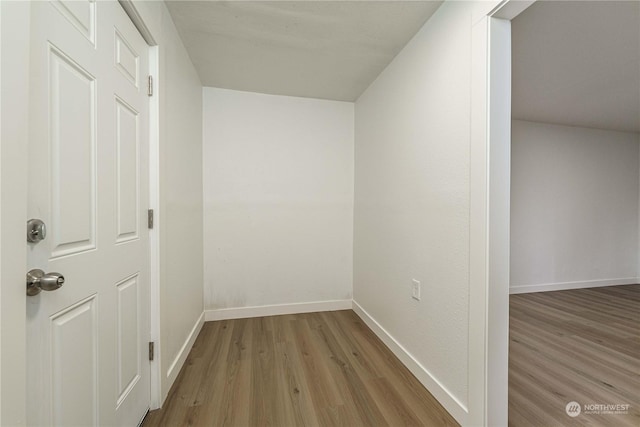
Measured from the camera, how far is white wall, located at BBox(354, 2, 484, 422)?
4.38 feet

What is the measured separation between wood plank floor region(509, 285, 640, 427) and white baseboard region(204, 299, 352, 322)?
1.60 m

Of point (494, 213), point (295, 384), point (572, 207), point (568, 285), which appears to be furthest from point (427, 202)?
point (568, 285)

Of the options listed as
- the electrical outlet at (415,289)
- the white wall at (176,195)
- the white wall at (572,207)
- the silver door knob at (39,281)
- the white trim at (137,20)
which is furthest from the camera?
the white wall at (572,207)

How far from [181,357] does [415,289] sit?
A: 1740 millimetres

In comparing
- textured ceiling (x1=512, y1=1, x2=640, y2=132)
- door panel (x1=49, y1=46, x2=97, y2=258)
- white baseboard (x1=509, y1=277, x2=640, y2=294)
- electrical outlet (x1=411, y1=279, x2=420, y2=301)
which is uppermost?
textured ceiling (x1=512, y1=1, x2=640, y2=132)

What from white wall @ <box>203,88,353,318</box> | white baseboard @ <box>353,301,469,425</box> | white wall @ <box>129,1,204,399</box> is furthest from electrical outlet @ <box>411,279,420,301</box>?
white wall @ <box>129,1,204,399</box>

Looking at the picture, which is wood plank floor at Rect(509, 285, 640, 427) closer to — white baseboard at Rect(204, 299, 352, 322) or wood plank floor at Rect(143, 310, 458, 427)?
wood plank floor at Rect(143, 310, 458, 427)

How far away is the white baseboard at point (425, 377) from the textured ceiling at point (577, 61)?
2346 millimetres

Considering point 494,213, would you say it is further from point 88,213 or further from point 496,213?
point 88,213

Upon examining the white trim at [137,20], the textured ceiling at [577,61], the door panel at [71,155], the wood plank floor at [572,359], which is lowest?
the wood plank floor at [572,359]

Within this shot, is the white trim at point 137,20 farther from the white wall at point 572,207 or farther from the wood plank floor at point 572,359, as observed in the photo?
the white wall at point 572,207

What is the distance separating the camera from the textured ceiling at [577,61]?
154 cm

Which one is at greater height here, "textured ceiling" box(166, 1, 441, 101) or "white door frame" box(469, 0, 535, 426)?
"textured ceiling" box(166, 1, 441, 101)

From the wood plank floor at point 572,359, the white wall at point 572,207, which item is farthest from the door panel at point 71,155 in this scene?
the white wall at point 572,207
